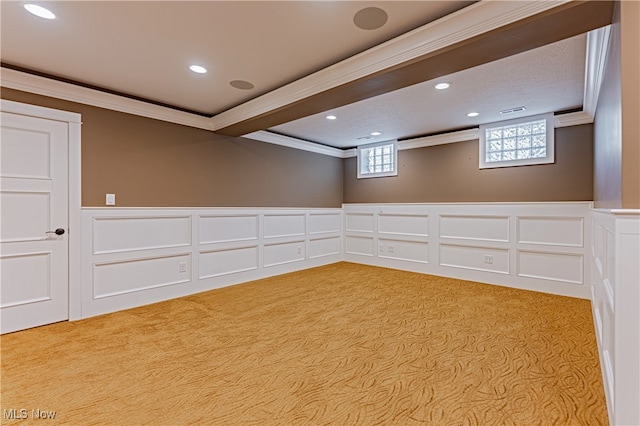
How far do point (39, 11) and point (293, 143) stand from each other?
12.2ft

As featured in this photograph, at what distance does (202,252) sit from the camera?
4227mm

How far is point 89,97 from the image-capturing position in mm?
3180

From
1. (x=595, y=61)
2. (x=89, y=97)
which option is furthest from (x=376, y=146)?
(x=89, y=97)

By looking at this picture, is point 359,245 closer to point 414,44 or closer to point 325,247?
point 325,247

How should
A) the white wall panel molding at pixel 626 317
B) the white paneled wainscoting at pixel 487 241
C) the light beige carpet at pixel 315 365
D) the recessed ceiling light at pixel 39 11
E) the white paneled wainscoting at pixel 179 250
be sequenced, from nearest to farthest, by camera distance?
1. the white wall panel molding at pixel 626 317
2. the light beige carpet at pixel 315 365
3. the recessed ceiling light at pixel 39 11
4. the white paneled wainscoting at pixel 179 250
5. the white paneled wainscoting at pixel 487 241

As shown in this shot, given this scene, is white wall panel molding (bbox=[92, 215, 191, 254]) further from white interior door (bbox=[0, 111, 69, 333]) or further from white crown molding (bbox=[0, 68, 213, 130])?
white crown molding (bbox=[0, 68, 213, 130])

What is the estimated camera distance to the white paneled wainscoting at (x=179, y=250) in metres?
3.33

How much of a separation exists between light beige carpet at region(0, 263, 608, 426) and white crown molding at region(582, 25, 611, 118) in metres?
2.26

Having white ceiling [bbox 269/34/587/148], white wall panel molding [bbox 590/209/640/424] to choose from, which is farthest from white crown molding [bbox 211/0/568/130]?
white wall panel molding [bbox 590/209/640/424]

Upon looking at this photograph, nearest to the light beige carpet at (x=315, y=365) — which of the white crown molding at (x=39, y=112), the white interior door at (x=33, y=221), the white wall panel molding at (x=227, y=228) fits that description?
the white interior door at (x=33, y=221)

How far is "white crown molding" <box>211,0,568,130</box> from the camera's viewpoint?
70.1 inches

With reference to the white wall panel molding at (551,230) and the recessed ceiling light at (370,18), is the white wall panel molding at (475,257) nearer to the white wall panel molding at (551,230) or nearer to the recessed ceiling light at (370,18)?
the white wall panel molding at (551,230)

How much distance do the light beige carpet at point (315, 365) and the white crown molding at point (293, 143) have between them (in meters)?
2.68

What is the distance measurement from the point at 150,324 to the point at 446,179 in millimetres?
4746
